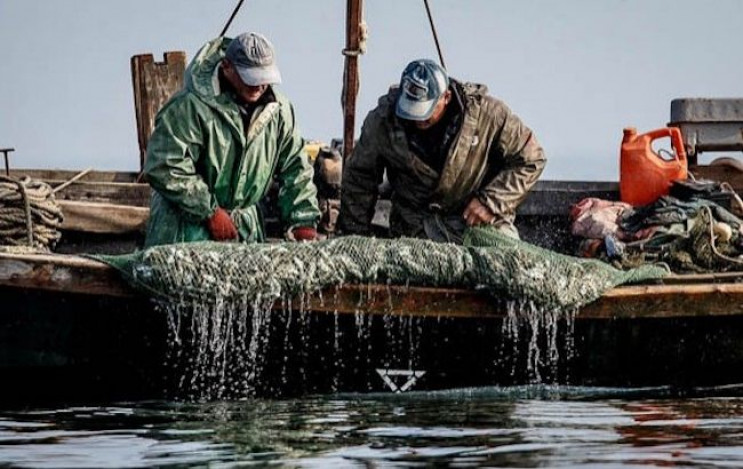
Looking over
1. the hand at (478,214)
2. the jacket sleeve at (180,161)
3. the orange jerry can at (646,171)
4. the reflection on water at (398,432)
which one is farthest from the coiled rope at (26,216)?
the orange jerry can at (646,171)

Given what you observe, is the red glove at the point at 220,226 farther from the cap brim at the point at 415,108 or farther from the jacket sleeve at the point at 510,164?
the jacket sleeve at the point at 510,164

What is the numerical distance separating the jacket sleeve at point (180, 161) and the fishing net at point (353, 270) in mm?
658

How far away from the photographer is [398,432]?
9.06 meters

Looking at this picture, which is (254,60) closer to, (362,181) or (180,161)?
(180,161)

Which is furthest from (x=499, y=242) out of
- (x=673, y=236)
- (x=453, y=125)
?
(x=673, y=236)

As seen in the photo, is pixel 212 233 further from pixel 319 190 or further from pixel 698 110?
pixel 698 110

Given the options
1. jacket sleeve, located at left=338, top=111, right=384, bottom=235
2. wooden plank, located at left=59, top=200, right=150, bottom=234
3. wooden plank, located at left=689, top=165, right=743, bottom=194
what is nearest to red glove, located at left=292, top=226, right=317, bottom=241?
jacket sleeve, located at left=338, top=111, right=384, bottom=235

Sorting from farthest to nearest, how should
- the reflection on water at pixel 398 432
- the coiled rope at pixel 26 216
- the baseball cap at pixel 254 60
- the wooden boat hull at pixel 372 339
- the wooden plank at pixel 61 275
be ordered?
the coiled rope at pixel 26 216 → the baseball cap at pixel 254 60 → the wooden boat hull at pixel 372 339 → the wooden plank at pixel 61 275 → the reflection on water at pixel 398 432

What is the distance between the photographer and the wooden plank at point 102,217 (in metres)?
13.3

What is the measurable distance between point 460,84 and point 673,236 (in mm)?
1862

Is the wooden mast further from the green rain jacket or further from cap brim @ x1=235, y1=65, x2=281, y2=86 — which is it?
cap brim @ x1=235, y1=65, x2=281, y2=86

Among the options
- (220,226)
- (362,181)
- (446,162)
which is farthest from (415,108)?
(220,226)

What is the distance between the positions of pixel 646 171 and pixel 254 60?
379cm

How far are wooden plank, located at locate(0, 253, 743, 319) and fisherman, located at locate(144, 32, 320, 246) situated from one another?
1.03 metres
